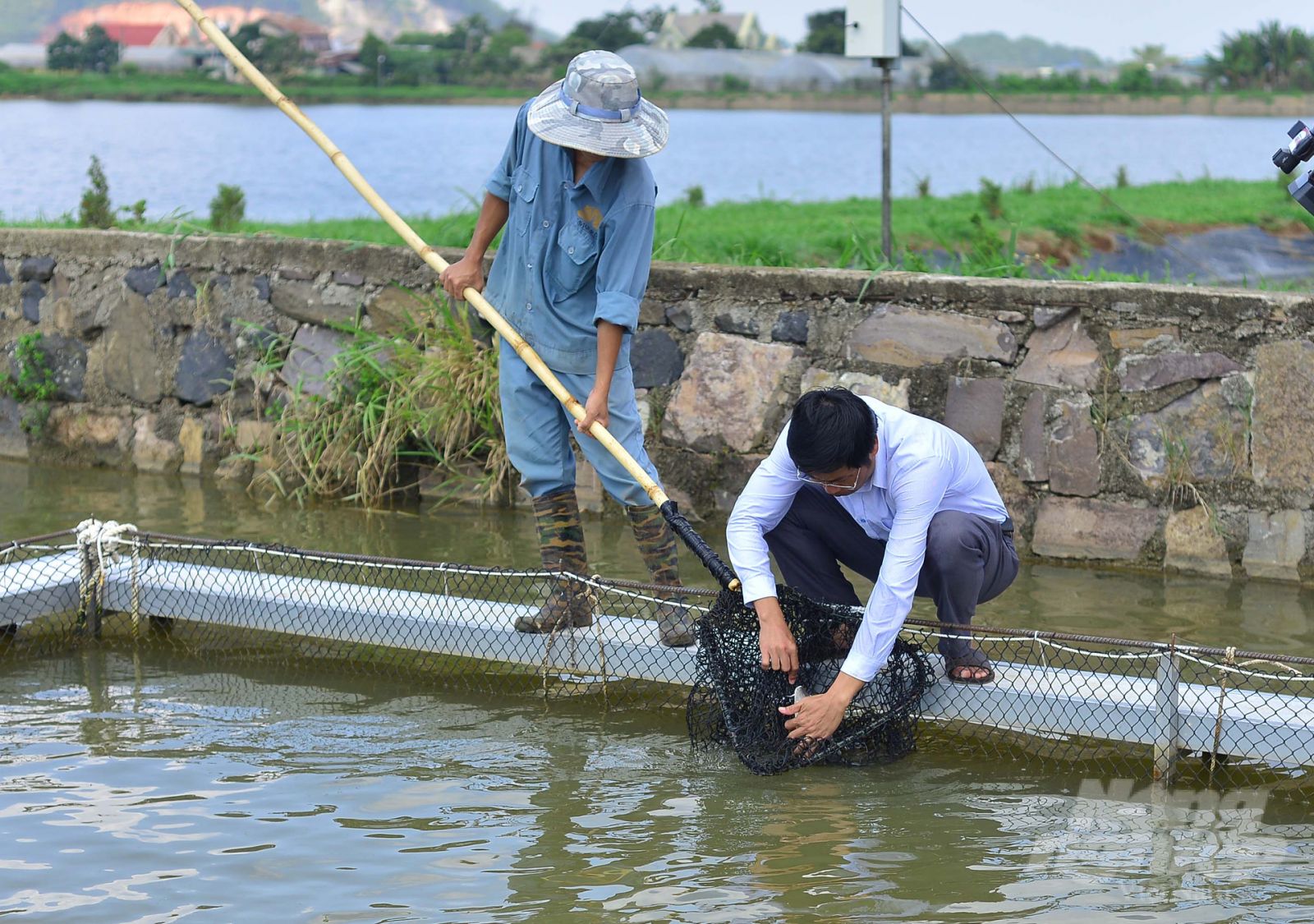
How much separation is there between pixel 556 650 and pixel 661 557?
447 mm

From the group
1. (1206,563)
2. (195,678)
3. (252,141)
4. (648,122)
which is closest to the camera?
(648,122)

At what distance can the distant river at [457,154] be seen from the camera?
57.3ft

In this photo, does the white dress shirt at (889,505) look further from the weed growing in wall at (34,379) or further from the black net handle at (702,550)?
the weed growing in wall at (34,379)

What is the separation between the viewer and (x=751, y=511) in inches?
160

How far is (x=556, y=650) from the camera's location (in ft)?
15.3

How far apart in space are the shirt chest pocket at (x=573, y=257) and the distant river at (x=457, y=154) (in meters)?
4.21

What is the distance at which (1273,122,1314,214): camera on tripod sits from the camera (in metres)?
3.89

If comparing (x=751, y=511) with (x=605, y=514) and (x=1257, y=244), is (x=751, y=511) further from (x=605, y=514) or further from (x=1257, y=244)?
(x=1257, y=244)

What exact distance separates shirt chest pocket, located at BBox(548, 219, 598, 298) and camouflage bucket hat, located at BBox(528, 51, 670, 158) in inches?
10.8

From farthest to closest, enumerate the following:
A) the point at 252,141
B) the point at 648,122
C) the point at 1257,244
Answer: the point at 252,141, the point at 1257,244, the point at 648,122

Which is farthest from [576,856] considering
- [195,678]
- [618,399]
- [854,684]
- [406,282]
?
[406,282]

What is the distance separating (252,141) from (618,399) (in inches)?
1134

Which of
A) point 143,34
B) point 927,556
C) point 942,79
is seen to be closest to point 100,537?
point 927,556

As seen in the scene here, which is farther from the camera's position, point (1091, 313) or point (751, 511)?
point (1091, 313)
